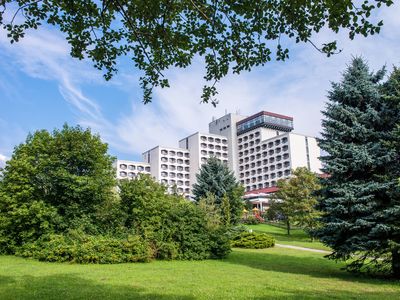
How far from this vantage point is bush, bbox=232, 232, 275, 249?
30.1m

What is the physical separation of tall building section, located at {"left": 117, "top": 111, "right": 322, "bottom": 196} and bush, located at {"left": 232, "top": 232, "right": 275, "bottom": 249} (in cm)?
8810

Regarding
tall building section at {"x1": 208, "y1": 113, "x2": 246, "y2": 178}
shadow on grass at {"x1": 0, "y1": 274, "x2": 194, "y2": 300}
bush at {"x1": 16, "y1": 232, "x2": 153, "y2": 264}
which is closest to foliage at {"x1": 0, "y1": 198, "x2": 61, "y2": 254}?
bush at {"x1": 16, "y1": 232, "x2": 153, "y2": 264}

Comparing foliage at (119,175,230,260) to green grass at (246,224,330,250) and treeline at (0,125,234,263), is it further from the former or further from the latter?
green grass at (246,224,330,250)

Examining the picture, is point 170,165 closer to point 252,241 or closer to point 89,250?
point 252,241

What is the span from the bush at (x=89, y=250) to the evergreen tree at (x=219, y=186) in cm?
1681

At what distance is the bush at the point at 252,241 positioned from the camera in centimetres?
3014

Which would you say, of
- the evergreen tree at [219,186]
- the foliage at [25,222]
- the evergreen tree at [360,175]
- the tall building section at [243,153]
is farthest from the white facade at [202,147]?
the evergreen tree at [360,175]

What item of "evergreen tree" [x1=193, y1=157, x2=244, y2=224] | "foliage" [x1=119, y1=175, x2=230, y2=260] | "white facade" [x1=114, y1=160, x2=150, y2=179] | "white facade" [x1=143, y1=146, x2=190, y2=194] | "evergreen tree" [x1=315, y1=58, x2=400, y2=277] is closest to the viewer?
"evergreen tree" [x1=315, y1=58, x2=400, y2=277]

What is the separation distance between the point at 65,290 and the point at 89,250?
29.2 feet

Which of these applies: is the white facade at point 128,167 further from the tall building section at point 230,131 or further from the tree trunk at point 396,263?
the tree trunk at point 396,263

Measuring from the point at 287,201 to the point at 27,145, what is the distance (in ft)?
93.1

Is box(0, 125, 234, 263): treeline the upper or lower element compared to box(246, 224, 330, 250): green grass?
upper

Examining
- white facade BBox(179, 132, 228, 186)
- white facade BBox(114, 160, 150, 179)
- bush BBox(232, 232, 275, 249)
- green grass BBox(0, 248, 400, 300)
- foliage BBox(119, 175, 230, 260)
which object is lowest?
green grass BBox(0, 248, 400, 300)

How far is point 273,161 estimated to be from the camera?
12256cm
